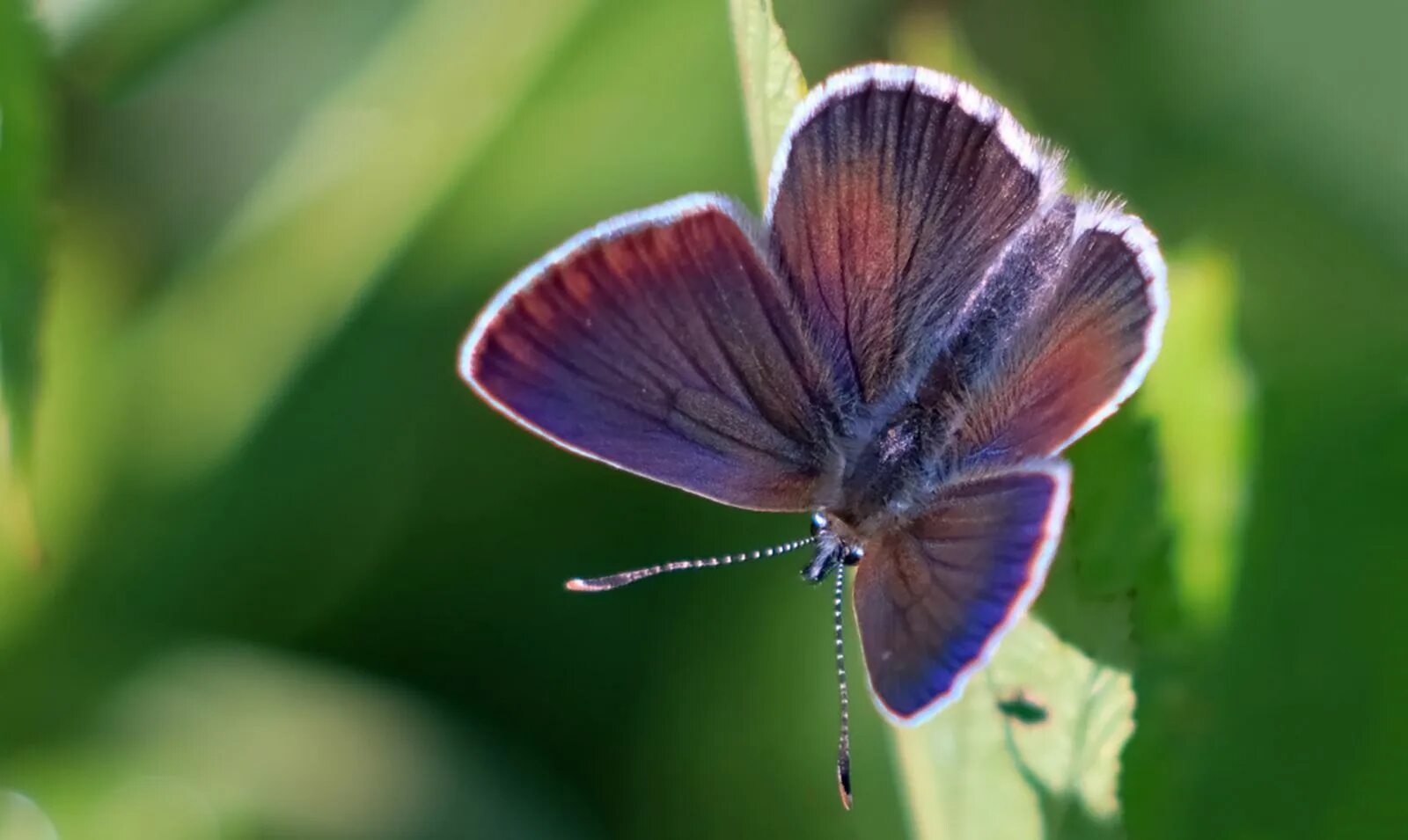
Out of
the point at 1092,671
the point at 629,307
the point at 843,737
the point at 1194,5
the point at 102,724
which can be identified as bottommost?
the point at 102,724

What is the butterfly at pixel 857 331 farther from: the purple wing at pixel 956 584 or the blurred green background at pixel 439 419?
the blurred green background at pixel 439 419

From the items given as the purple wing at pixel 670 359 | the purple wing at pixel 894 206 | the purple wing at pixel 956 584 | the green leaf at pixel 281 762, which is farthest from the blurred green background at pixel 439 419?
the purple wing at pixel 956 584

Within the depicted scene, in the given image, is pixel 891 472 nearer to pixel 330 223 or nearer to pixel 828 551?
pixel 828 551

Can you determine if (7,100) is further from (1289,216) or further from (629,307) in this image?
(1289,216)

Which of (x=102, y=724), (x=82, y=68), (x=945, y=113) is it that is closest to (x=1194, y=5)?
(x=945, y=113)

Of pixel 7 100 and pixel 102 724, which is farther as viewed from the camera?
pixel 102 724
